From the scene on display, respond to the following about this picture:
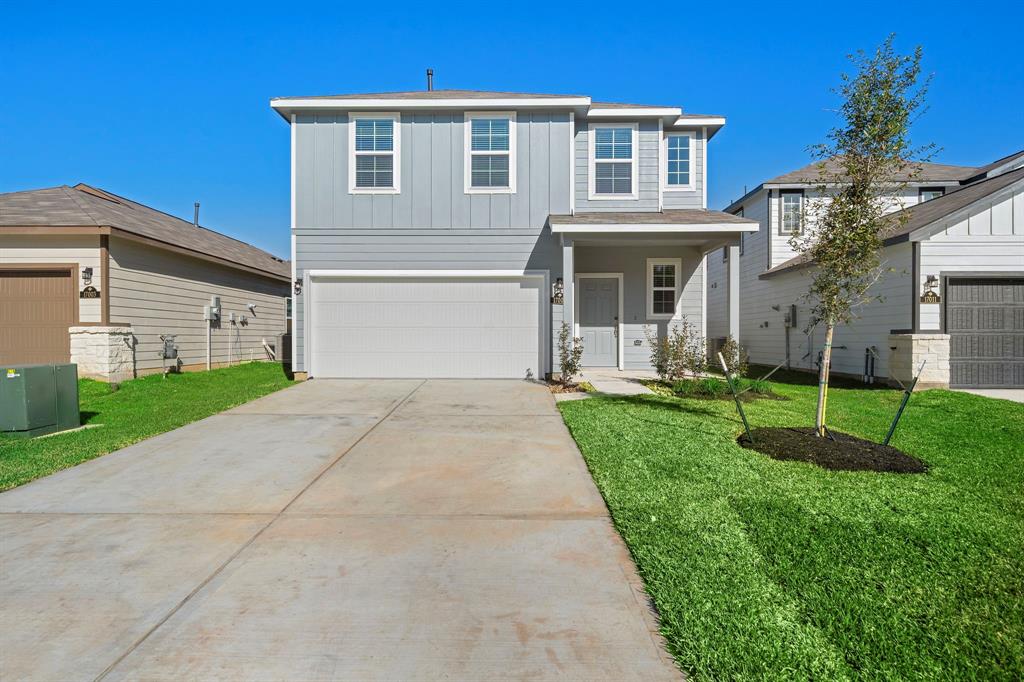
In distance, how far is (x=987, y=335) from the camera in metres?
10.2

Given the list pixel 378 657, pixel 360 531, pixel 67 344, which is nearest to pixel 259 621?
pixel 378 657

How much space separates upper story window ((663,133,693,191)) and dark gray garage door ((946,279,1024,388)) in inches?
223

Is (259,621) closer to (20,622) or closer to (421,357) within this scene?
(20,622)

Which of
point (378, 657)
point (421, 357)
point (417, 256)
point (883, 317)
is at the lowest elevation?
point (378, 657)

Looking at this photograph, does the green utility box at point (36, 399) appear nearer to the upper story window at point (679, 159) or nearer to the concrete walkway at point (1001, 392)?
A: the upper story window at point (679, 159)

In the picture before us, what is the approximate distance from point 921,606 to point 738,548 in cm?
87

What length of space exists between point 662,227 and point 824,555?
7.93 m

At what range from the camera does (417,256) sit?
11148 millimetres

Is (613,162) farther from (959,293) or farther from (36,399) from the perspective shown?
(36,399)

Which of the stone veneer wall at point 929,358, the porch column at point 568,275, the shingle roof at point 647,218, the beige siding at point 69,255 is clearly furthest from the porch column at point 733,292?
the beige siding at point 69,255

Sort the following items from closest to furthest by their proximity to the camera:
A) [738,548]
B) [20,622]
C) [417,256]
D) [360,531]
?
[20,622] < [738,548] < [360,531] < [417,256]

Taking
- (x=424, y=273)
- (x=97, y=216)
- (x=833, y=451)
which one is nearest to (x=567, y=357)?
(x=424, y=273)

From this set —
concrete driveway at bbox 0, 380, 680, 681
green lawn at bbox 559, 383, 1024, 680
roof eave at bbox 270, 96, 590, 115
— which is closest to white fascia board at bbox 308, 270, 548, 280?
roof eave at bbox 270, 96, 590, 115

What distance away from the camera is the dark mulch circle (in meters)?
4.78
